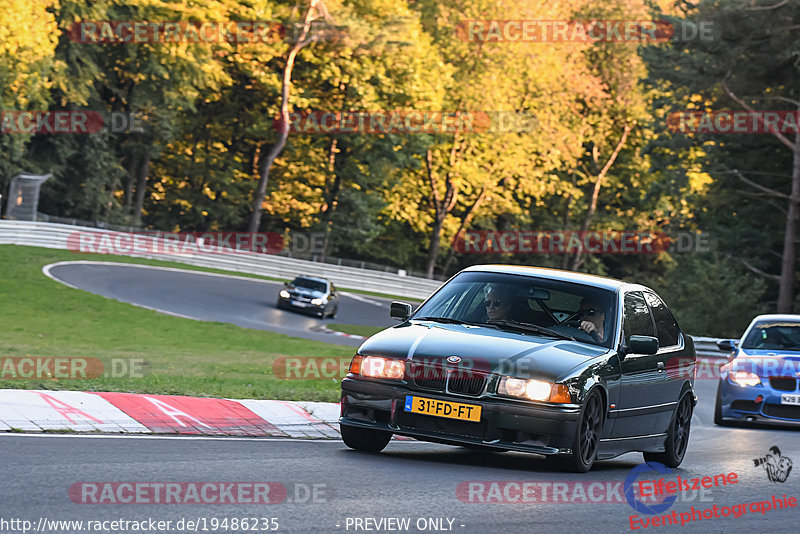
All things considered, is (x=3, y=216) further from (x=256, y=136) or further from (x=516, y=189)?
(x=516, y=189)

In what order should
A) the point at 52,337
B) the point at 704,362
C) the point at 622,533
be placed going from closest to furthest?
1. the point at 622,533
2. the point at 52,337
3. the point at 704,362

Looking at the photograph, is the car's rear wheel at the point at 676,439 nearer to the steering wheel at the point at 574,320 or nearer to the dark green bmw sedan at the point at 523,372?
the dark green bmw sedan at the point at 523,372

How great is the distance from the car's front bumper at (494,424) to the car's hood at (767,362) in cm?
891

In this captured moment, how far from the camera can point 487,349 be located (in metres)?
9.37

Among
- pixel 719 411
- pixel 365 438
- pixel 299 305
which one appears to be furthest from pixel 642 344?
pixel 299 305

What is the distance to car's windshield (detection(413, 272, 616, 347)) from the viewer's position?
1035 centimetres

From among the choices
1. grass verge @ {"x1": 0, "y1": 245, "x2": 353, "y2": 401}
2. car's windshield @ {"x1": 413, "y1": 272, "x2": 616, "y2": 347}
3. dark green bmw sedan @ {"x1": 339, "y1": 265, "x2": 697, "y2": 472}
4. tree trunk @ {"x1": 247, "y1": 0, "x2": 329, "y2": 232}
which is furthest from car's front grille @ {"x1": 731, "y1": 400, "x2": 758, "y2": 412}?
tree trunk @ {"x1": 247, "y1": 0, "x2": 329, "y2": 232}

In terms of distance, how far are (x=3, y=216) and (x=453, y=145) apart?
28.1 m

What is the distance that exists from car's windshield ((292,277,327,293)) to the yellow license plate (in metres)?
32.2

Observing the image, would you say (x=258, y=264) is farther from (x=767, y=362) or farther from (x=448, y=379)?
(x=448, y=379)

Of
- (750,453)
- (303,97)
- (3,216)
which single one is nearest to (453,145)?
(303,97)

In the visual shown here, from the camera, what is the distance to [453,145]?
70875mm

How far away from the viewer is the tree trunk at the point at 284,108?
194 feet

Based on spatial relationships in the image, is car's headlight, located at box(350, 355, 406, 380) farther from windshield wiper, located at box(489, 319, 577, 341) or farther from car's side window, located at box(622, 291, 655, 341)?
car's side window, located at box(622, 291, 655, 341)
